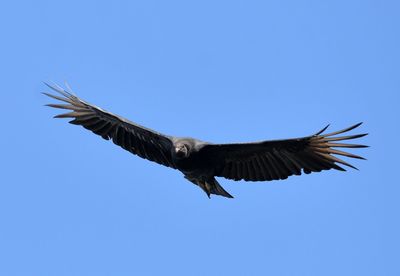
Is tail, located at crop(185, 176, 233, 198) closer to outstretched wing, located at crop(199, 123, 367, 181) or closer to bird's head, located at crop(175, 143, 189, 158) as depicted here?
outstretched wing, located at crop(199, 123, 367, 181)

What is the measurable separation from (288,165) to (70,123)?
16.4 feet

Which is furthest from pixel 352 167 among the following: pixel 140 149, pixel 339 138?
pixel 140 149

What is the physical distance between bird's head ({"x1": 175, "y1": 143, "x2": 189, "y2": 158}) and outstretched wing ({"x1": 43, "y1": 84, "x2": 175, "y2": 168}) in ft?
2.37

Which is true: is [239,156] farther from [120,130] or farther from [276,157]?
[120,130]

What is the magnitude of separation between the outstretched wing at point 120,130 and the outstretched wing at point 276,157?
3.82 feet

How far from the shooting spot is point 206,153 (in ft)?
57.6

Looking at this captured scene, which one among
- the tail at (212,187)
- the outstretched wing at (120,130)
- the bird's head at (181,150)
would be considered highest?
the outstretched wing at (120,130)

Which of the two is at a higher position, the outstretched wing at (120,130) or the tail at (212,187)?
the outstretched wing at (120,130)

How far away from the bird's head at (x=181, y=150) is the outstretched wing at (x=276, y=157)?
301mm

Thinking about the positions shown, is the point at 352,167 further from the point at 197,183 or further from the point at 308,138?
the point at 197,183

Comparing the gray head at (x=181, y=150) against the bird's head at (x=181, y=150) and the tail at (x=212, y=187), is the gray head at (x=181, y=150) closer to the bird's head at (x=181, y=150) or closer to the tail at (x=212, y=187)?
the bird's head at (x=181, y=150)

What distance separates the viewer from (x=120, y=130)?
62.8 ft

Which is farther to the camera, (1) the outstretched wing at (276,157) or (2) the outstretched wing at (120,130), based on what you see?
(2) the outstretched wing at (120,130)

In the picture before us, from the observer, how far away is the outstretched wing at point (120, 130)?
1858cm
